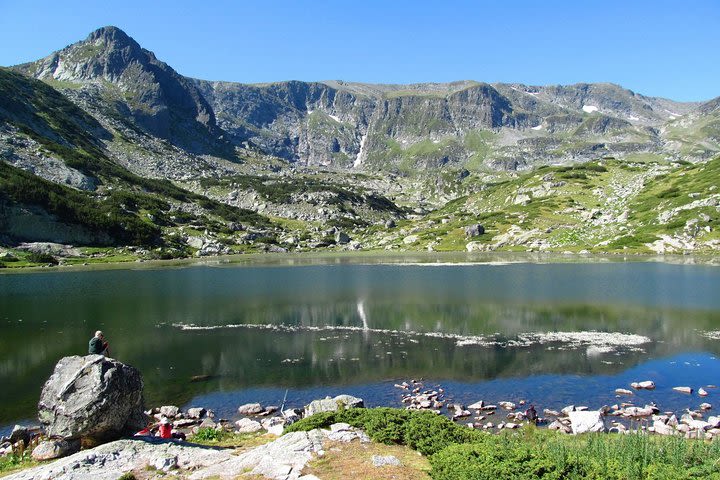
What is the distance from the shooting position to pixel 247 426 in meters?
26.6

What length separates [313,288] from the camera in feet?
304

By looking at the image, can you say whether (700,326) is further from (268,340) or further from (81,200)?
(81,200)

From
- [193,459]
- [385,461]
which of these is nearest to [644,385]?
[385,461]

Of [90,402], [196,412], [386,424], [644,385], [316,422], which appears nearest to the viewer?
[386,424]

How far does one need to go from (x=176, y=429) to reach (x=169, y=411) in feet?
10.7

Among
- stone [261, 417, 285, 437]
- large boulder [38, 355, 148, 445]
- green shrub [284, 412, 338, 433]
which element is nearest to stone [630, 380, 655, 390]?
green shrub [284, 412, 338, 433]

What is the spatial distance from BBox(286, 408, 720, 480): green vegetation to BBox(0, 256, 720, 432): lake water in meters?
12.9

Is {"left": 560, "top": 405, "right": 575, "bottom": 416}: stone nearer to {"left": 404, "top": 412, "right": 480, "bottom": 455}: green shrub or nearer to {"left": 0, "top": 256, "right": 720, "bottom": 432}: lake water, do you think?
{"left": 0, "top": 256, "right": 720, "bottom": 432}: lake water

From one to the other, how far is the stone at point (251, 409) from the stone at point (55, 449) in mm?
12197

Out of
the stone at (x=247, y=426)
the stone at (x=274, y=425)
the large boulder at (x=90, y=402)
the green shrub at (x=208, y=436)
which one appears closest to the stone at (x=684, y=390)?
the stone at (x=274, y=425)

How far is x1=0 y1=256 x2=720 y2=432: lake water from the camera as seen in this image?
3456 centimetres

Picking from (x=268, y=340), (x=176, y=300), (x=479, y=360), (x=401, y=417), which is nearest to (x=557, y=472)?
(x=401, y=417)

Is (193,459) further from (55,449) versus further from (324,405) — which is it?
(324,405)

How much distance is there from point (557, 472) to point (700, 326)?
5330 cm
